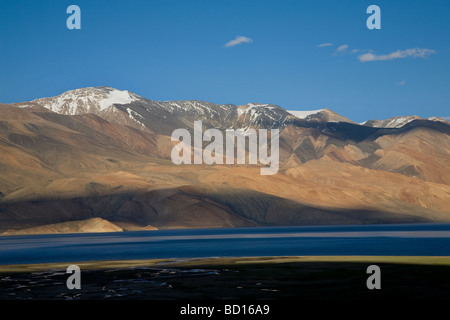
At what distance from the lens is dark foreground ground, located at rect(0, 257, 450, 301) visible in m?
50.6

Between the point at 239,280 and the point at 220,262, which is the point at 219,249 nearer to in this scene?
the point at 220,262

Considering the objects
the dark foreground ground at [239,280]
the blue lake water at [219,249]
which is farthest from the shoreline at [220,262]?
the blue lake water at [219,249]

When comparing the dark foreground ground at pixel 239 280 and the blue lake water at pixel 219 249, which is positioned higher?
the dark foreground ground at pixel 239 280

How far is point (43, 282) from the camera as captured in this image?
202ft

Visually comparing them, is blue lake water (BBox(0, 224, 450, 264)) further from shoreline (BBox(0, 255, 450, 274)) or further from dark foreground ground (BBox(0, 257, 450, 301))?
dark foreground ground (BBox(0, 257, 450, 301))

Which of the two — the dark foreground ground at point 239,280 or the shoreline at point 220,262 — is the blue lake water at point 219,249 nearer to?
the shoreline at point 220,262

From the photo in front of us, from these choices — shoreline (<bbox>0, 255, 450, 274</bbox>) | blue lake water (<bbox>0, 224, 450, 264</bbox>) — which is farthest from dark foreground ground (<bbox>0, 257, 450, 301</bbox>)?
blue lake water (<bbox>0, 224, 450, 264</bbox>)

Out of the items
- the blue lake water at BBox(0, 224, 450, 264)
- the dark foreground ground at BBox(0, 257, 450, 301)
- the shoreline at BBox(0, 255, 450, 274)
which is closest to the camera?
the dark foreground ground at BBox(0, 257, 450, 301)

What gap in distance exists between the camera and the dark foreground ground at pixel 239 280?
50562 mm

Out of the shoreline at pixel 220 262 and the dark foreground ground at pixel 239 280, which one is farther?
the shoreline at pixel 220 262

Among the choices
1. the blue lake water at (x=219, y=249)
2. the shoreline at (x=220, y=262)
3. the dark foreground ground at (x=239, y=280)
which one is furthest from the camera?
the blue lake water at (x=219, y=249)
